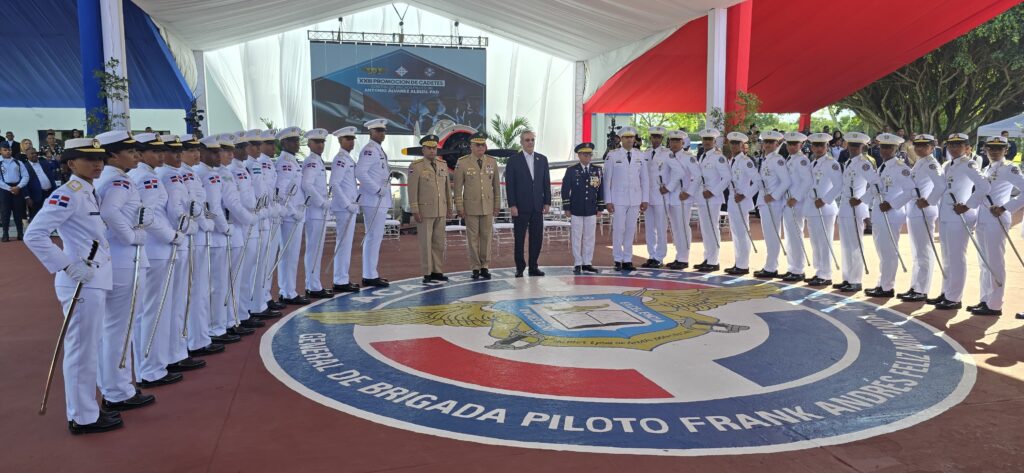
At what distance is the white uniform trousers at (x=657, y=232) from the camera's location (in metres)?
9.52

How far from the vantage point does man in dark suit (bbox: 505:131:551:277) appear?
28.9 ft

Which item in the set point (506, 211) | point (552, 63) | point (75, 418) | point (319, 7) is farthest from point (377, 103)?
point (75, 418)

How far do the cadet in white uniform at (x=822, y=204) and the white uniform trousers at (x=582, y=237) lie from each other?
2.72m

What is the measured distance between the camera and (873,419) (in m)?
3.92

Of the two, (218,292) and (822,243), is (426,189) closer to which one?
(218,292)

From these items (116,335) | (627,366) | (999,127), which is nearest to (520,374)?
(627,366)

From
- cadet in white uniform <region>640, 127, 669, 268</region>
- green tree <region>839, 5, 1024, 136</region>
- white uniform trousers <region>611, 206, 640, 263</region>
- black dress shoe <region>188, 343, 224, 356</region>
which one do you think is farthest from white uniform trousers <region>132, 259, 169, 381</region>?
green tree <region>839, 5, 1024, 136</region>

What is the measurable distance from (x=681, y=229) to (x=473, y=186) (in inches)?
Result: 122

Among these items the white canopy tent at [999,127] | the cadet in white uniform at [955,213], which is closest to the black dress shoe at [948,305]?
the cadet in white uniform at [955,213]

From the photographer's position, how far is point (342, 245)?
26.1 feet

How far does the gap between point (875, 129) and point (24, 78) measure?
29.4 metres

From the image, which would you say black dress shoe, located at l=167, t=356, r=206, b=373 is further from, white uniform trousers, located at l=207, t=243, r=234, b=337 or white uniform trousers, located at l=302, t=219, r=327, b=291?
white uniform trousers, located at l=302, t=219, r=327, b=291

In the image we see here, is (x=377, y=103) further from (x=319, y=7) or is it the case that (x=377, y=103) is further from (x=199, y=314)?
(x=199, y=314)

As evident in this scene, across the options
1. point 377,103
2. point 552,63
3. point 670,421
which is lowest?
point 670,421
